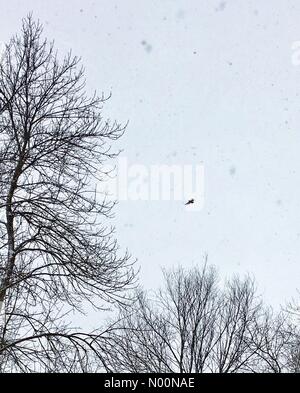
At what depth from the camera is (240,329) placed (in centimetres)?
2428

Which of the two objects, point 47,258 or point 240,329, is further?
point 240,329

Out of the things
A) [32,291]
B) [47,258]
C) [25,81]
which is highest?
[25,81]

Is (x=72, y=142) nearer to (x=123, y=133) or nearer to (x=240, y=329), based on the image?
(x=123, y=133)

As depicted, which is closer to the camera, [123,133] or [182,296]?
[123,133]

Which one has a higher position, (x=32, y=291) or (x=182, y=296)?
(x=182, y=296)
